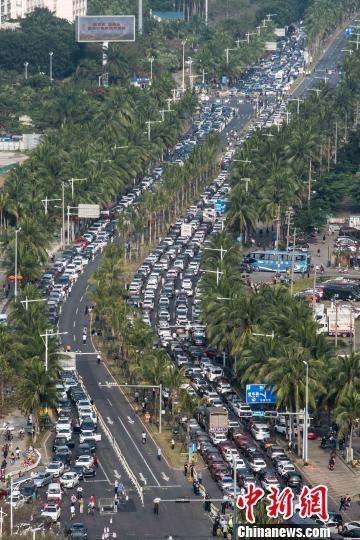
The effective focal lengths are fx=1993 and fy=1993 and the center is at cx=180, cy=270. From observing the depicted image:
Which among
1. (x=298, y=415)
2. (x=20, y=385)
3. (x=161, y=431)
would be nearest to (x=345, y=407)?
(x=298, y=415)

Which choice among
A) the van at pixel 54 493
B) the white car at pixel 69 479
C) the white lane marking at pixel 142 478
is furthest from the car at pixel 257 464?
the van at pixel 54 493

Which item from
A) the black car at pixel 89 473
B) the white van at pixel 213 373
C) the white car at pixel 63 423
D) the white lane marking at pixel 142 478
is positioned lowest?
the white lane marking at pixel 142 478

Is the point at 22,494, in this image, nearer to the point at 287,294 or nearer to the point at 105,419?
the point at 105,419

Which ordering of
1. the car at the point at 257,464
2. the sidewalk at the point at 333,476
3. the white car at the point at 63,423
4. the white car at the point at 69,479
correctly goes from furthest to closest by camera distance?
the white car at the point at 63,423
the car at the point at 257,464
the sidewalk at the point at 333,476
the white car at the point at 69,479

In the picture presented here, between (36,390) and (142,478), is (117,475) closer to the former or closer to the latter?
(142,478)

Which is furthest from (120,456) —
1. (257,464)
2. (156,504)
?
(156,504)

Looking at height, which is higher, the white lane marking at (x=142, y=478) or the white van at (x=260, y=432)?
the white van at (x=260, y=432)

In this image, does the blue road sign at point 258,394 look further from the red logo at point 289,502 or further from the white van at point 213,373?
the red logo at point 289,502

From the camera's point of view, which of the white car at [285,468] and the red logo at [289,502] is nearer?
the red logo at [289,502]

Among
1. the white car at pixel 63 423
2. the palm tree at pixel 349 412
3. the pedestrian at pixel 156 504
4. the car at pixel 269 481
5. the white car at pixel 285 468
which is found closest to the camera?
the pedestrian at pixel 156 504
